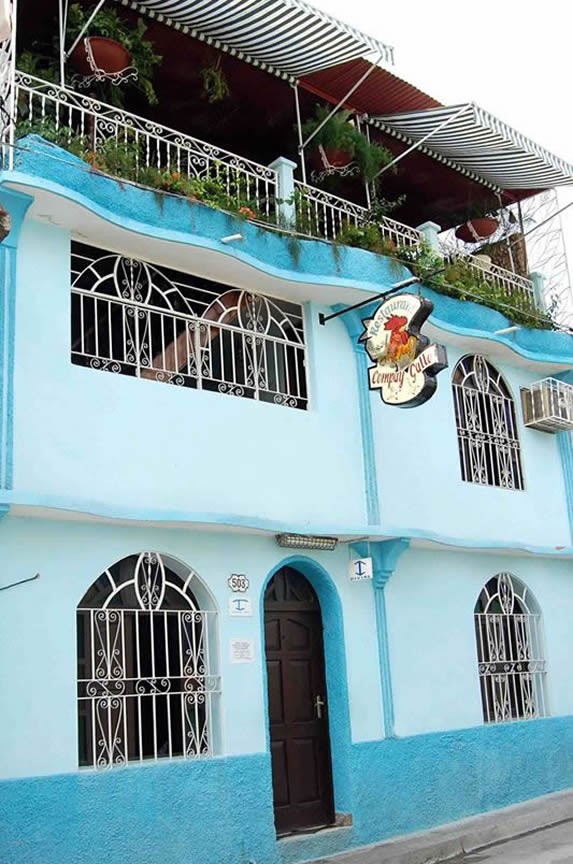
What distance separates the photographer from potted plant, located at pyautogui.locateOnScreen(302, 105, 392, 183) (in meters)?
11.8

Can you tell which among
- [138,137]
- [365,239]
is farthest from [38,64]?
[365,239]

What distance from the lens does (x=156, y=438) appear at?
880 centimetres

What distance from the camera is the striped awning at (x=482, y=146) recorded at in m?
12.4

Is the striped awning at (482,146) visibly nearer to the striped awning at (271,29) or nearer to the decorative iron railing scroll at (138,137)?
the striped awning at (271,29)

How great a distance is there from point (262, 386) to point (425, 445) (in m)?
2.41

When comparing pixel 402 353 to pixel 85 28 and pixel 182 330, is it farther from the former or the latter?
pixel 85 28

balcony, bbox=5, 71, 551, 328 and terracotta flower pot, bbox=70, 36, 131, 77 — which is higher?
terracotta flower pot, bbox=70, 36, 131, 77

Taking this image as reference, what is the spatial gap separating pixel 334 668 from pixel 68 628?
3117 mm

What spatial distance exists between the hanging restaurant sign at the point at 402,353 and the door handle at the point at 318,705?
3.11m

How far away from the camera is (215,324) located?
9789 mm

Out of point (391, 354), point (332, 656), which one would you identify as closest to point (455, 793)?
point (332, 656)

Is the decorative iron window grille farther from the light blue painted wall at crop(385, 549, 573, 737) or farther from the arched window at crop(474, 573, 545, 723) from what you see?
the arched window at crop(474, 573, 545, 723)

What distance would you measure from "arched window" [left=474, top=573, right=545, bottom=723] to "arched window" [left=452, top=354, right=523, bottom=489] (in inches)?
52.0

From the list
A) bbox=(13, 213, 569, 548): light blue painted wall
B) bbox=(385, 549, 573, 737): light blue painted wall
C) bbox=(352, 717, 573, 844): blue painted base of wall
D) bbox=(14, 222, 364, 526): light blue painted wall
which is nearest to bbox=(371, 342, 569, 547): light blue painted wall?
bbox=(13, 213, 569, 548): light blue painted wall
